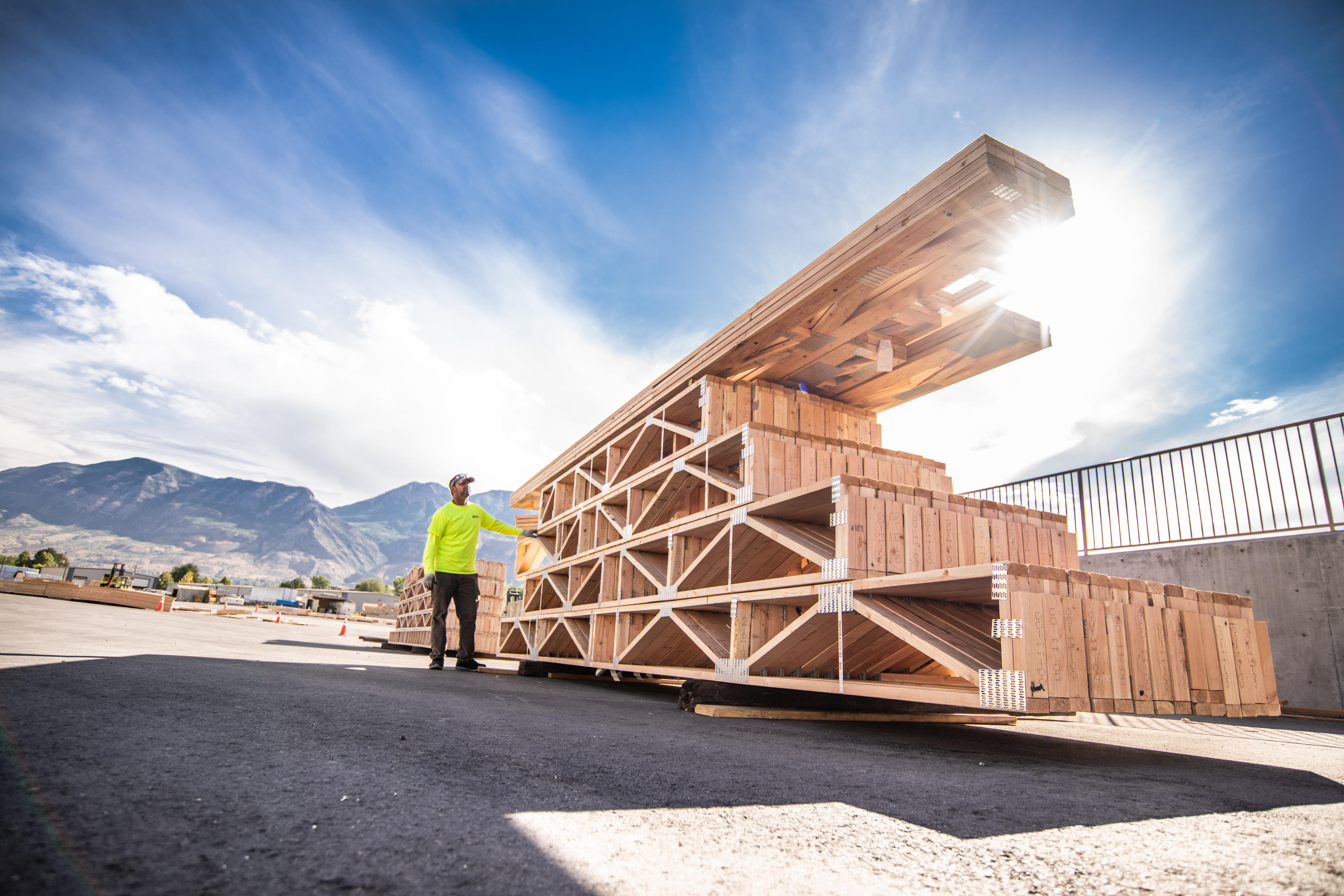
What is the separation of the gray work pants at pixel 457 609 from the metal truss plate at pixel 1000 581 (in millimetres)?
6484

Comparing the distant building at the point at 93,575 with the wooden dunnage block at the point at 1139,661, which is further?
the distant building at the point at 93,575

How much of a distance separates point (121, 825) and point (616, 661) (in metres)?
6.86

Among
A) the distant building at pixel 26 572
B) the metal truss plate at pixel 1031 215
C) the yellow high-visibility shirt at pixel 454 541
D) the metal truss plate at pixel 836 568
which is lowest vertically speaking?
the distant building at pixel 26 572

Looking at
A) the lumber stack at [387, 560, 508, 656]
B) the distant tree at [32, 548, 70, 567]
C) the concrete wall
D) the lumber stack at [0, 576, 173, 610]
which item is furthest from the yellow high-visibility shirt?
the distant tree at [32, 548, 70, 567]

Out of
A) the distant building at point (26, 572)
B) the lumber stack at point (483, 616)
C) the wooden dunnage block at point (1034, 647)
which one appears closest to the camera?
the wooden dunnage block at point (1034, 647)

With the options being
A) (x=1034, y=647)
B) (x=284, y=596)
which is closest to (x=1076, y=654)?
(x=1034, y=647)

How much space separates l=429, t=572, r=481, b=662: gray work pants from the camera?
8398mm

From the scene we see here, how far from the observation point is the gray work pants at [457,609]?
8.40 meters

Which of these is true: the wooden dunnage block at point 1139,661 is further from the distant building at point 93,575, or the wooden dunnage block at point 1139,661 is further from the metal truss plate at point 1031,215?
the distant building at point 93,575

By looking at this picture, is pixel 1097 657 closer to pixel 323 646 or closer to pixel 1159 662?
pixel 1159 662

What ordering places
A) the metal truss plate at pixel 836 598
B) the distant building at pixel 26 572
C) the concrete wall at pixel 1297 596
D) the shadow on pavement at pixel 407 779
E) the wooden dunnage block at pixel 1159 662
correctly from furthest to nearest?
the distant building at pixel 26 572 < the concrete wall at pixel 1297 596 < the metal truss plate at pixel 836 598 < the wooden dunnage block at pixel 1159 662 < the shadow on pavement at pixel 407 779

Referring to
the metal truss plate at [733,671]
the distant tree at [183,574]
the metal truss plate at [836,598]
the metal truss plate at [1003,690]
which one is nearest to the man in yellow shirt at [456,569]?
the metal truss plate at [733,671]

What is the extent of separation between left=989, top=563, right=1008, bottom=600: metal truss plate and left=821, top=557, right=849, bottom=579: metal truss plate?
1089 millimetres

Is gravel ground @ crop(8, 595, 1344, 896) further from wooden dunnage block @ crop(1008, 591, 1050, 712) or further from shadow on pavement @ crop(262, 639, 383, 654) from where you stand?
shadow on pavement @ crop(262, 639, 383, 654)
